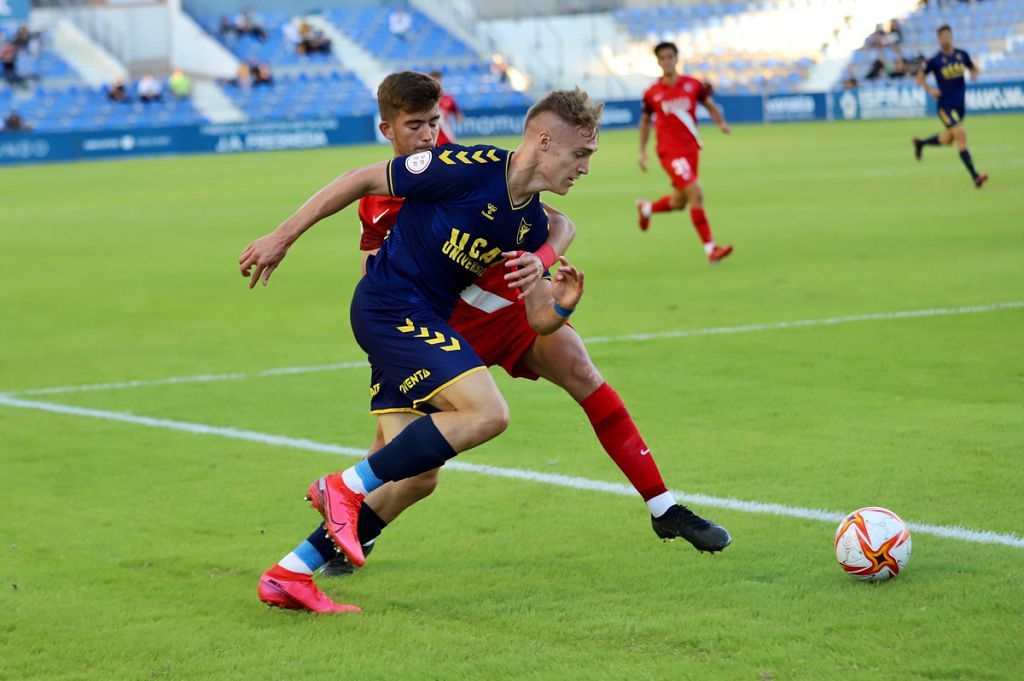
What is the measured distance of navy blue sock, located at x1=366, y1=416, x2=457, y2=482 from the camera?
16.0 ft

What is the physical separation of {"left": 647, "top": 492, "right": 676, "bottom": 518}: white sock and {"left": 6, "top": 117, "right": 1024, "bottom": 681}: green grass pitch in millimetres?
183

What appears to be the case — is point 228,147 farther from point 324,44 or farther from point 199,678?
point 199,678

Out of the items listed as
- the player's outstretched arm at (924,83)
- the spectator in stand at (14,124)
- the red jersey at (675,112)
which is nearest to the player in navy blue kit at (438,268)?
the red jersey at (675,112)

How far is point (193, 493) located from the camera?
265 inches

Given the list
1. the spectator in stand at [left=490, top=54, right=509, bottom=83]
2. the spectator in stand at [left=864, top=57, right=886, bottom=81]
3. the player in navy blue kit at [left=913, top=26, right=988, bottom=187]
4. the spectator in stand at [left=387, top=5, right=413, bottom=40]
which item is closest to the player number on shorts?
the player in navy blue kit at [left=913, top=26, right=988, bottom=187]

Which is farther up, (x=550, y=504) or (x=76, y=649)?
(x=76, y=649)

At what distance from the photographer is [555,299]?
202 inches

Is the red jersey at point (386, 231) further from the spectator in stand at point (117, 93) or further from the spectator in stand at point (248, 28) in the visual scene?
the spectator in stand at point (248, 28)

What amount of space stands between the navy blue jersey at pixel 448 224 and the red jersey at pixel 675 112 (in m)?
10.3

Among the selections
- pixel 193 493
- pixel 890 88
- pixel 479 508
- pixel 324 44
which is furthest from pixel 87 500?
pixel 324 44

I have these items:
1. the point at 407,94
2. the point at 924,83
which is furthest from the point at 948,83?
the point at 407,94

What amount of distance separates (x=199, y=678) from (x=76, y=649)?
0.55 metres

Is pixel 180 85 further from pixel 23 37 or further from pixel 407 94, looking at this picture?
pixel 407 94

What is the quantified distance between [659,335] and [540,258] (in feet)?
18.4
